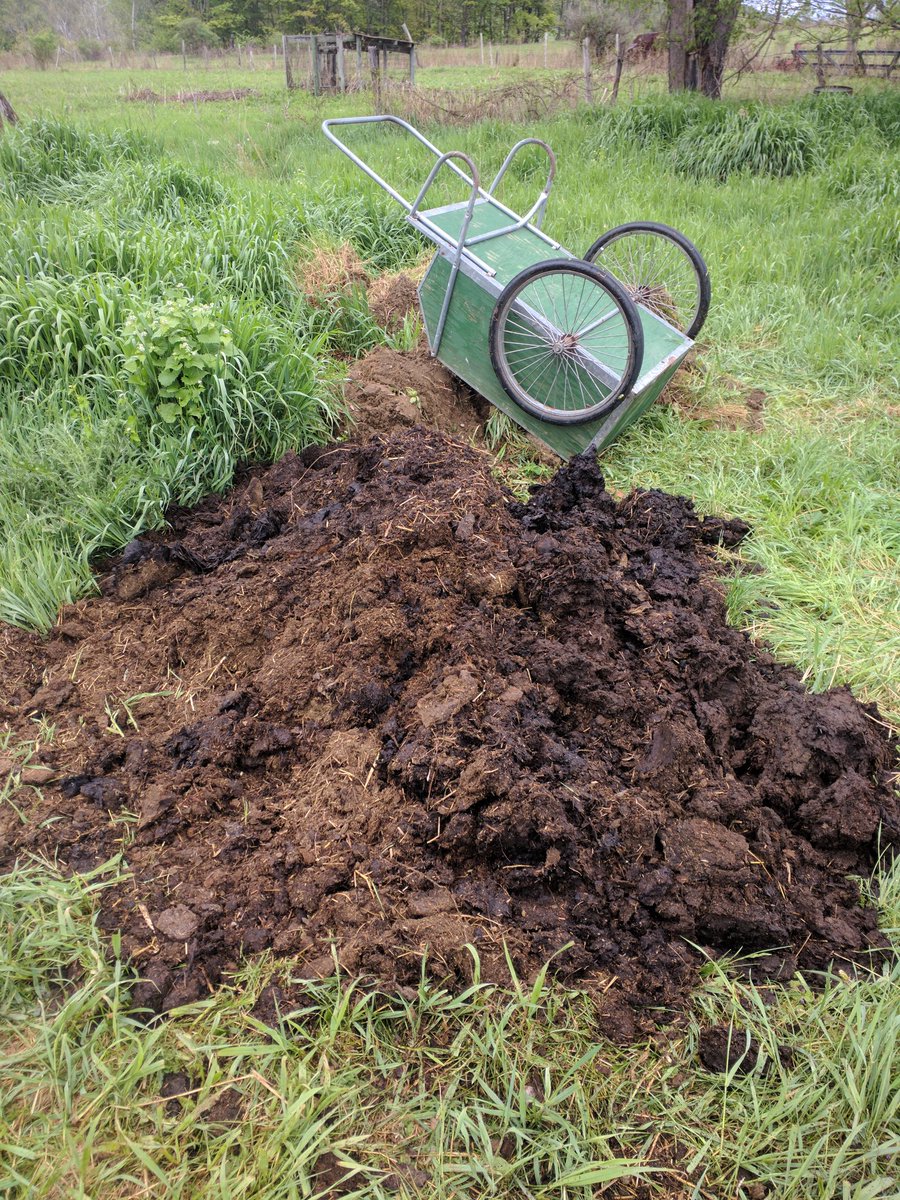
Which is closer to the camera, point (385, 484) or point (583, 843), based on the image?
point (583, 843)

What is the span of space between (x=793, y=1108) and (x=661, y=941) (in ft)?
1.54

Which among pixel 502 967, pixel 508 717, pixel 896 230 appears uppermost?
pixel 896 230

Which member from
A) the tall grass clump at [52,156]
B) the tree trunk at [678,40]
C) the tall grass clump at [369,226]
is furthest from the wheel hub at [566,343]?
the tree trunk at [678,40]

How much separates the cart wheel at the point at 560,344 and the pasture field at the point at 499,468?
18.7 inches

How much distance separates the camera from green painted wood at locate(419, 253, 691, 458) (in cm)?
418

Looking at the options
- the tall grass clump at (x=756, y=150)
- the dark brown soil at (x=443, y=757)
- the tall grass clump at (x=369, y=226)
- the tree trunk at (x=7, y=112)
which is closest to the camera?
the dark brown soil at (x=443, y=757)

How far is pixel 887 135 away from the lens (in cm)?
905

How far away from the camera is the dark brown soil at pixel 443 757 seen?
6.98 ft

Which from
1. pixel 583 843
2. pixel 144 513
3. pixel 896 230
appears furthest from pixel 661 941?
pixel 896 230

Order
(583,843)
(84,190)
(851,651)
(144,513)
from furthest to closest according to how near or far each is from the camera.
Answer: (84,190) < (144,513) < (851,651) < (583,843)

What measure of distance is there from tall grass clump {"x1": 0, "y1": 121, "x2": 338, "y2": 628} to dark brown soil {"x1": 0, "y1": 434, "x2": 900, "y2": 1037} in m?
0.40

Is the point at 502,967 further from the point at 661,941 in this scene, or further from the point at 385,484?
the point at 385,484

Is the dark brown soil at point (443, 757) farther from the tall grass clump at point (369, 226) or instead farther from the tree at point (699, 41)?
the tree at point (699, 41)

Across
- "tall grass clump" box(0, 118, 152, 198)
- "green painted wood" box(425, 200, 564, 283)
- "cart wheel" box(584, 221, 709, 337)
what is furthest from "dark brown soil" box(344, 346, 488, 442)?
"tall grass clump" box(0, 118, 152, 198)
